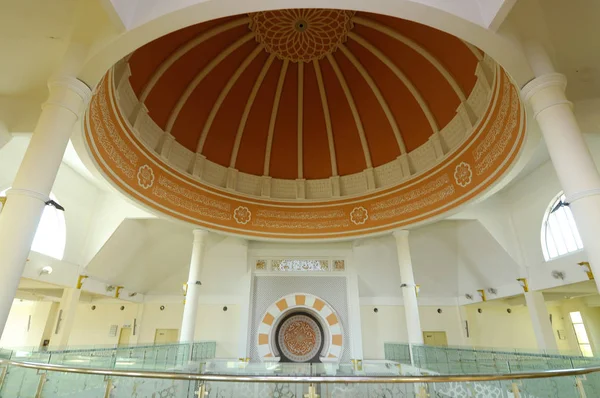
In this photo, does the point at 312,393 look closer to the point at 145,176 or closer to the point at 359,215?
the point at 145,176

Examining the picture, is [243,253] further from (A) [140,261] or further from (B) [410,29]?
(B) [410,29]

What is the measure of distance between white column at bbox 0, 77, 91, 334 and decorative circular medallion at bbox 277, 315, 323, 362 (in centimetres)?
754

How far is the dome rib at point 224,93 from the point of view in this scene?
8.56 meters

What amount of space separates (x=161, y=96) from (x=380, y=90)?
5312mm

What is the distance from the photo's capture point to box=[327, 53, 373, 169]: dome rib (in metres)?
8.86

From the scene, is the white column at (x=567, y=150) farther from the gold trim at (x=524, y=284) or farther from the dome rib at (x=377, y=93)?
the gold trim at (x=524, y=284)

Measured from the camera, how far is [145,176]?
7.27 m

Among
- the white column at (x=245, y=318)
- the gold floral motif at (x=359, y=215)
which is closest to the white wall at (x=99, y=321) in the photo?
the white column at (x=245, y=318)

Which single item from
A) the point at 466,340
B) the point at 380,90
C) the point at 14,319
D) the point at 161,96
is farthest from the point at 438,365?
the point at 14,319

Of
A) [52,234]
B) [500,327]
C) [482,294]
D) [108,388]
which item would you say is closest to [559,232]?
[482,294]

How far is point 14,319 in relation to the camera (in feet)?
42.5

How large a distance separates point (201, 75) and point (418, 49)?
16.4 ft

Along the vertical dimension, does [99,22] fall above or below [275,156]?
below

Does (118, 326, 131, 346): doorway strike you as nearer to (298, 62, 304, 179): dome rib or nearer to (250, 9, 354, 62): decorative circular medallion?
(298, 62, 304, 179): dome rib
